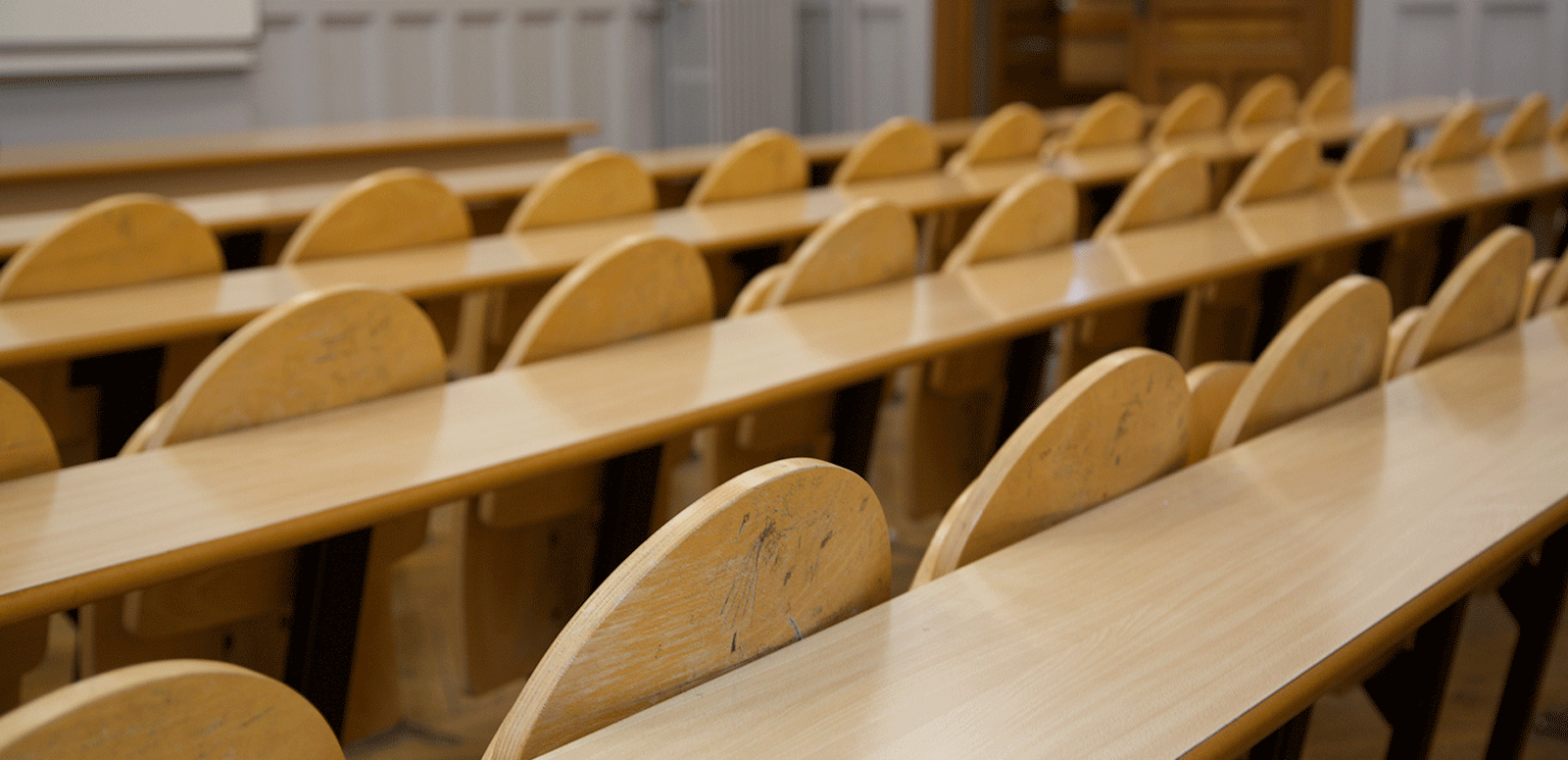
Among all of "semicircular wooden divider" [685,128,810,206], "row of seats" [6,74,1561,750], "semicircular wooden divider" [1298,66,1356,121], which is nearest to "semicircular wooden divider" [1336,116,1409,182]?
"row of seats" [6,74,1561,750]

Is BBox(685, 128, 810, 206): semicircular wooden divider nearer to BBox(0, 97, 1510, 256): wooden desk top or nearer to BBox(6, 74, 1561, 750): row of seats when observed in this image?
BBox(0, 97, 1510, 256): wooden desk top

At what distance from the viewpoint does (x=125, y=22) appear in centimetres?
564

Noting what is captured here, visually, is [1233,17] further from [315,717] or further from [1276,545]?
[315,717]

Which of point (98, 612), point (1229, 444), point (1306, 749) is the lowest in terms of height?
point (1306, 749)

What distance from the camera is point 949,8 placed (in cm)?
840

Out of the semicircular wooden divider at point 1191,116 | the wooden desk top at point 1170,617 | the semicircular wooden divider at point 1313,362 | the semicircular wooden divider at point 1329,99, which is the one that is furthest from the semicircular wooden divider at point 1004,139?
the wooden desk top at point 1170,617

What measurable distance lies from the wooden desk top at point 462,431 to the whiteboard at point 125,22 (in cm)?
359

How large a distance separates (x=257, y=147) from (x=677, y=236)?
6.55 feet

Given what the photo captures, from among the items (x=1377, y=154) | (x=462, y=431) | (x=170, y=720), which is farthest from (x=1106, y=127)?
(x=170, y=720)

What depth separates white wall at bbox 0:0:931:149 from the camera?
5.88 m

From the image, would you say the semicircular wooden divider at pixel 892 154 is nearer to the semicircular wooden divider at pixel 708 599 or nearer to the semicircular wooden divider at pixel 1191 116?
the semicircular wooden divider at pixel 1191 116

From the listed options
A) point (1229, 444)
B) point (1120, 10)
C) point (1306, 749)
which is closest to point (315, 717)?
point (1229, 444)

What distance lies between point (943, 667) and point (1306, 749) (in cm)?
140

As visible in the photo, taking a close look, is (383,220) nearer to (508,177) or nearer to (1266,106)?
(508,177)
